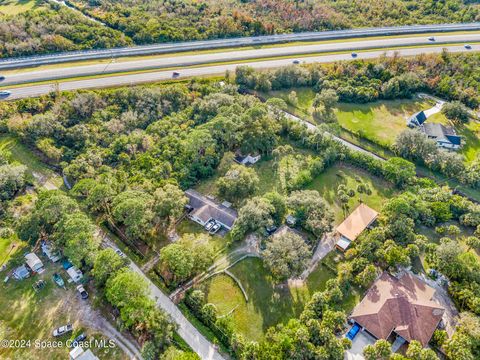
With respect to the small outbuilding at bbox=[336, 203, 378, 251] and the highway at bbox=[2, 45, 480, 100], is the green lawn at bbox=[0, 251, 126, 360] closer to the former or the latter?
the small outbuilding at bbox=[336, 203, 378, 251]

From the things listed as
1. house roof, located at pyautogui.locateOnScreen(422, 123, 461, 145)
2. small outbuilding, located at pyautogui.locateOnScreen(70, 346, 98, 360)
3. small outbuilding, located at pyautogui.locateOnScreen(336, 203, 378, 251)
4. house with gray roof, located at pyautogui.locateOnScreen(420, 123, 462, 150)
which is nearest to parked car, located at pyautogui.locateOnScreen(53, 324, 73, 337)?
small outbuilding, located at pyautogui.locateOnScreen(70, 346, 98, 360)

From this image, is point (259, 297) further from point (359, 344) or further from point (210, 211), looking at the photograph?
point (210, 211)

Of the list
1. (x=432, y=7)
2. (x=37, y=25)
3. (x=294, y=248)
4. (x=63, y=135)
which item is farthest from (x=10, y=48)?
(x=432, y=7)

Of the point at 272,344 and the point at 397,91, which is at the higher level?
the point at 397,91

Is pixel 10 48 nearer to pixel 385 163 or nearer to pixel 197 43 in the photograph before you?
pixel 197 43

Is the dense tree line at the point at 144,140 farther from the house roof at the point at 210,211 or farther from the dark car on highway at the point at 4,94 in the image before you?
the dark car on highway at the point at 4,94

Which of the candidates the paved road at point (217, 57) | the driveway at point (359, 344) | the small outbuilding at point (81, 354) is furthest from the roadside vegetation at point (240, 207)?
the paved road at point (217, 57)
